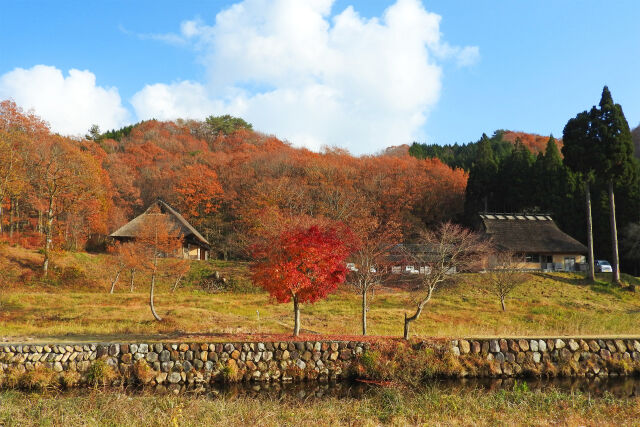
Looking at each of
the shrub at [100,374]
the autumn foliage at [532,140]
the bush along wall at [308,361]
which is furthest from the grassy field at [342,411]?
the autumn foliage at [532,140]

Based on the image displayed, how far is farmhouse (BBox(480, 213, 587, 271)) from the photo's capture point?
3816cm

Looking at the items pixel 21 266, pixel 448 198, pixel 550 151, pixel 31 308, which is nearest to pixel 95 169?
pixel 21 266

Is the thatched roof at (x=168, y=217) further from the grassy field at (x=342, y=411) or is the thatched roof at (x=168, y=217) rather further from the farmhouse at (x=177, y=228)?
the grassy field at (x=342, y=411)

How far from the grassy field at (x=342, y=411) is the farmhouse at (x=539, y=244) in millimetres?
29562

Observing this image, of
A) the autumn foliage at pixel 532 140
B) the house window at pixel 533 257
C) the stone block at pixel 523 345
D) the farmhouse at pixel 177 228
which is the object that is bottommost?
the stone block at pixel 523 345

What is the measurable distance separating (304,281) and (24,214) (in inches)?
1497

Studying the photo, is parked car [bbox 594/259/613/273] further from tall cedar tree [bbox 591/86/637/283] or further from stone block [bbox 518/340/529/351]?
stone block [bbox 518/340/529/351]

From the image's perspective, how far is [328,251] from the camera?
1545 centimetres

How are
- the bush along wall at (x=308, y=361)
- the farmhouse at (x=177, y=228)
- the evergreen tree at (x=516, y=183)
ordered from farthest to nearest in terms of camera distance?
the evergreen tree at (x=516, y=183) < the farmhouse at (x=177, y=228) < the bush along wall at (x=308, y=361)

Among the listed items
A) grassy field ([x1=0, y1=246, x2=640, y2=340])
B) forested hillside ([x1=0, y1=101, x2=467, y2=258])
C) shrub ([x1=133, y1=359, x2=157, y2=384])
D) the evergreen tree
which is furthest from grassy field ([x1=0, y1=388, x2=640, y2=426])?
the evergreen tree

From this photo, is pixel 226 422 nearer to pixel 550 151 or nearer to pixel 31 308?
pixel 31 308

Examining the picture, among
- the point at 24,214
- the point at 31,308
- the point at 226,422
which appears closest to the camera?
the point at 226,422

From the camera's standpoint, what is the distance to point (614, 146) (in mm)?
31969

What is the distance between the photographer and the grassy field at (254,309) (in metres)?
18.6
